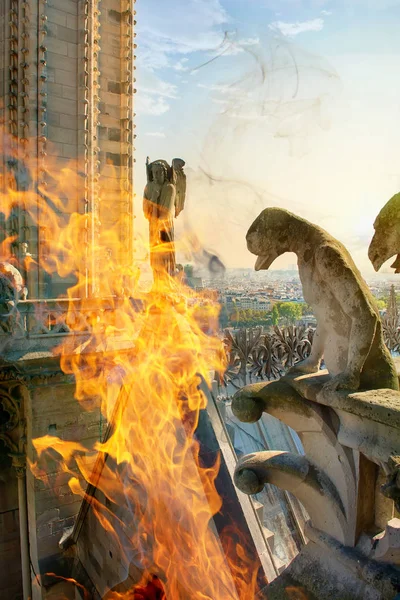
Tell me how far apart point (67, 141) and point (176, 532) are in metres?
9.47

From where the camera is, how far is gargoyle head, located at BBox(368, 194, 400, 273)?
7.63 ft

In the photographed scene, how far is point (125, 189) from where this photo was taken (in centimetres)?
1286

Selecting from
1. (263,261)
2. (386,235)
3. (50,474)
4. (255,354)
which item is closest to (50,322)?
(50,474)

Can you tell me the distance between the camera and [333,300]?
244 centimetres

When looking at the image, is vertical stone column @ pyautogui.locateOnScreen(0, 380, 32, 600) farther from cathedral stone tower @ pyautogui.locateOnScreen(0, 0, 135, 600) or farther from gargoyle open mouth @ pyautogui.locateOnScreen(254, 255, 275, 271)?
gargoyle open mouth @ pyautogui.locateOnScreen(254, 255, 275, 271)

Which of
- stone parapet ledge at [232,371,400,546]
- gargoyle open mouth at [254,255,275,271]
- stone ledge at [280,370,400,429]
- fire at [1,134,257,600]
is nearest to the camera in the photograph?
stone ledge at [280,370,400,429]

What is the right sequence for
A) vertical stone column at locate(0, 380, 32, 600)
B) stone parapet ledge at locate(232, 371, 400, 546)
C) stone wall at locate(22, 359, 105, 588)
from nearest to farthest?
stone parapet ledge at locate(232, 371, 400, 546), stone wall at locate(22, 359, 105, 588), vertical stone column at locate(0, 380, 32, 600)

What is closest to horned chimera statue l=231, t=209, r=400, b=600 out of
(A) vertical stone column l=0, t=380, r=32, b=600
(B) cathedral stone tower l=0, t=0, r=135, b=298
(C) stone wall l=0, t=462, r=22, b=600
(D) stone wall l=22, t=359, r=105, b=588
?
(D) stone wall l=22, t=359, r=105, b=588

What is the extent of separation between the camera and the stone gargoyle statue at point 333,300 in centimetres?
228

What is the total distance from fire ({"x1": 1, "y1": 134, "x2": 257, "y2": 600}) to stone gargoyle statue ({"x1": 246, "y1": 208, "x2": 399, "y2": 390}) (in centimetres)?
201

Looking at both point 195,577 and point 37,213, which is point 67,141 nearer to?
point 37,213

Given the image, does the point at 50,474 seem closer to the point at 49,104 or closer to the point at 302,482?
the point at 302,482

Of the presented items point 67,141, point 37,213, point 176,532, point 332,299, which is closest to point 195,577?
point 176,532

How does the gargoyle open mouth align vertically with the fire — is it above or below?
above
